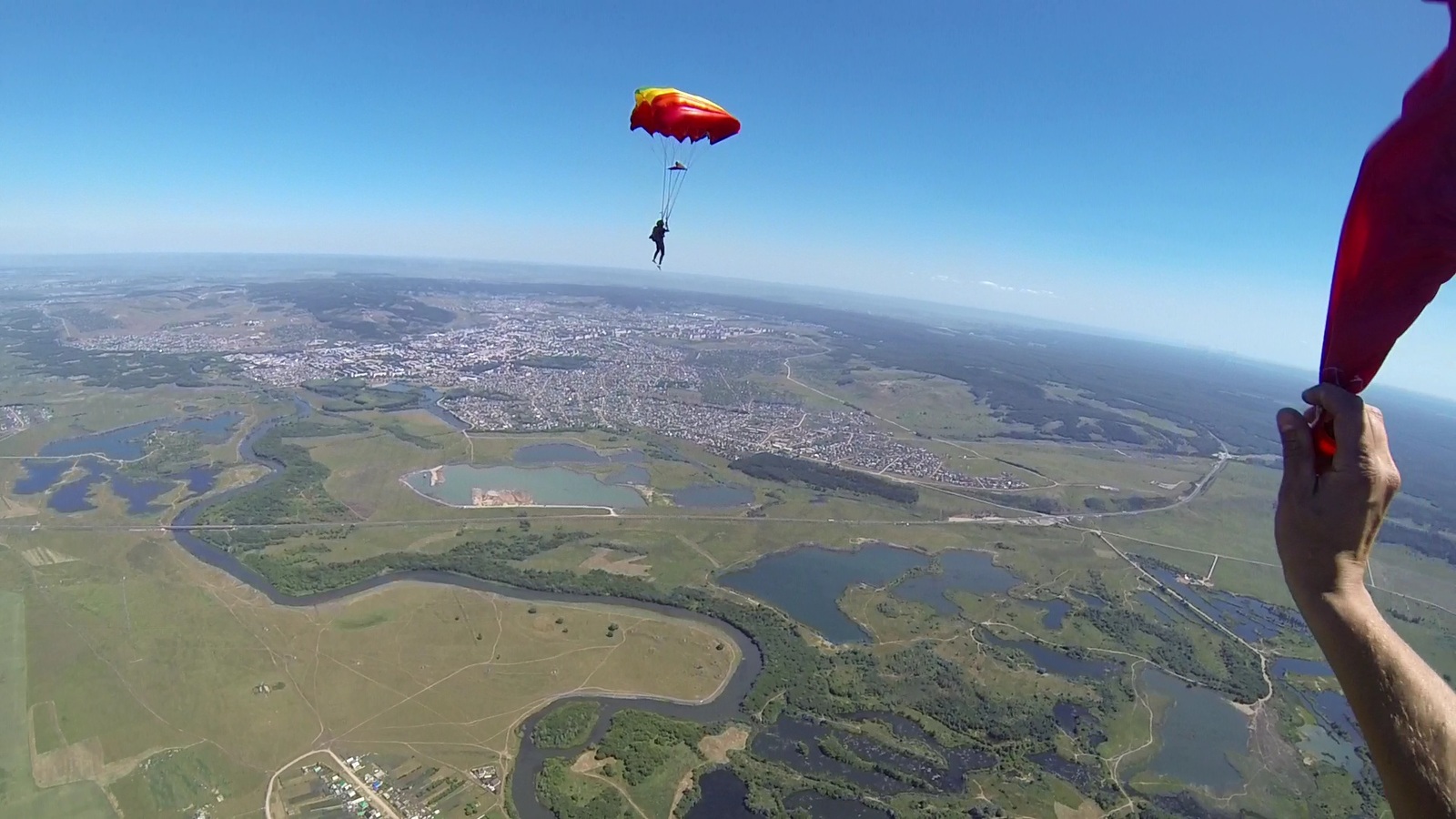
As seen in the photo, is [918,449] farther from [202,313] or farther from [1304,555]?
[202,313]

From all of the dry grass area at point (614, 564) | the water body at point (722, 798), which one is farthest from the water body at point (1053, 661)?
the dry grass area at point (614, 564)

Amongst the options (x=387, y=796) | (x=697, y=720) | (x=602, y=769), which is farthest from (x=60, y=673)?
(x=697, y=720)

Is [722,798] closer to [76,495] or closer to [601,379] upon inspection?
[76,495]

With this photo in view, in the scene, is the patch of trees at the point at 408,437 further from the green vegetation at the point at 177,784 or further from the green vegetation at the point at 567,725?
the green vegetation at the point at 567,725

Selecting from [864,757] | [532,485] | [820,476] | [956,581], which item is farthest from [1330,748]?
[532,485]

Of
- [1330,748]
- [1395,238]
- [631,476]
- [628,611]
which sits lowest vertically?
[1330,748]

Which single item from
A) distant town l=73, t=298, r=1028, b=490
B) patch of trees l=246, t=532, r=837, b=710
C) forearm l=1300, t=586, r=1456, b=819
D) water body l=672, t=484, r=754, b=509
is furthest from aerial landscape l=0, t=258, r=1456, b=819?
forearm l=1300, t=586, r=1456, b=819

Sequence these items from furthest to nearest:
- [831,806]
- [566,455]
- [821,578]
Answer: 1. [566,455]
2. [821,578]
3. [831,806]
